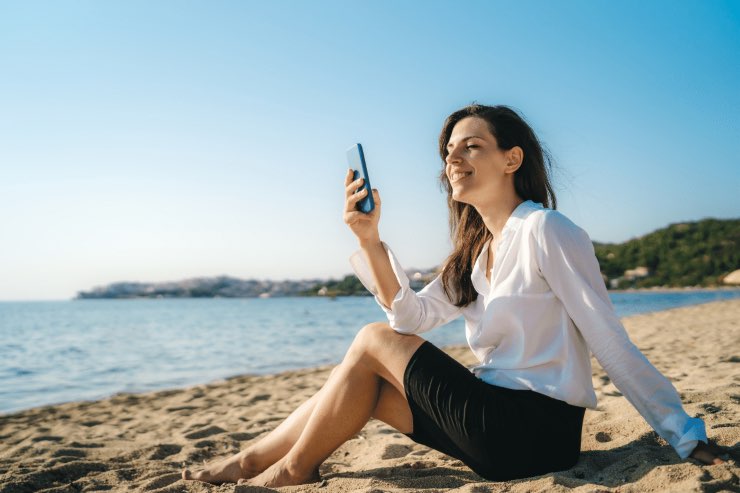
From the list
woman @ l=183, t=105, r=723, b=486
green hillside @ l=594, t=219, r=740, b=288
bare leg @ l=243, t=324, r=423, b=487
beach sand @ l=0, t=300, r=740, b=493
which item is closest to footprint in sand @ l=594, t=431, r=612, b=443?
beach sand @ l=0, t=300, r=740, b=493

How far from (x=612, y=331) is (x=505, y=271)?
0.46 meters

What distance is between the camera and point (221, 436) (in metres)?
3.87

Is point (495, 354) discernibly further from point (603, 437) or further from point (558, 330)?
point (603, 437)

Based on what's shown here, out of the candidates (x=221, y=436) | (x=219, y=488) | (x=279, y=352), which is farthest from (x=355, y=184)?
(x=279, y=352)

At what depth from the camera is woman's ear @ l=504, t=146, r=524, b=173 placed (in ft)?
8.11

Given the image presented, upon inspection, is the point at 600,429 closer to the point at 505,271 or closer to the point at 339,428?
the point at 505,271

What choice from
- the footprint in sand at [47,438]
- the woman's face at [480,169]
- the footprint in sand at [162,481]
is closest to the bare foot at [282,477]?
the footprint in sand at [162,481]

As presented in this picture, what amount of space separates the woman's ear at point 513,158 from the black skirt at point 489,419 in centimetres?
93

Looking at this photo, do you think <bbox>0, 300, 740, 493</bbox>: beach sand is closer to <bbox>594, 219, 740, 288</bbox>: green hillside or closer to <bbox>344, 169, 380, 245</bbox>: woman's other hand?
<bbox>344, 169, 380, 245</bbox>: woman's other hand

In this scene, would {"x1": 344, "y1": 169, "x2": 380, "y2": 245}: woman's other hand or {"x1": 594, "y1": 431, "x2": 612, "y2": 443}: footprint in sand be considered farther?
{"x1": 594, "y1": 431, "x2": 612, "y2": 443}: footprint in sand

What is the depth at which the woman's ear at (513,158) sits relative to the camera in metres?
2.47

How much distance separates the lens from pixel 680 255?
165 feet

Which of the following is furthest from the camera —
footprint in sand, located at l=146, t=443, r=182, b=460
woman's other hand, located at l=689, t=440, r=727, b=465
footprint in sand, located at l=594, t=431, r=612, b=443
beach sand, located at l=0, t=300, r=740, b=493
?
footprint in sand, located at l=146, t=443, r=182, b=460

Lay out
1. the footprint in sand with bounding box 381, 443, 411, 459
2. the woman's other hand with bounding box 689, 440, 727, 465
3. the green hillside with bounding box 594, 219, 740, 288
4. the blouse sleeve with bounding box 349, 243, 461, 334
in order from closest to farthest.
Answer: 1. the woman's other hand with bounding box 689, 440, 727, 465
2. the blouse sleeve with bounding box 349, 243, 461, 334
3. the footprint in sand with bounding box 381, 443, 411, 459
4. the green hillside with bounding box 594, 219, 740, 288
